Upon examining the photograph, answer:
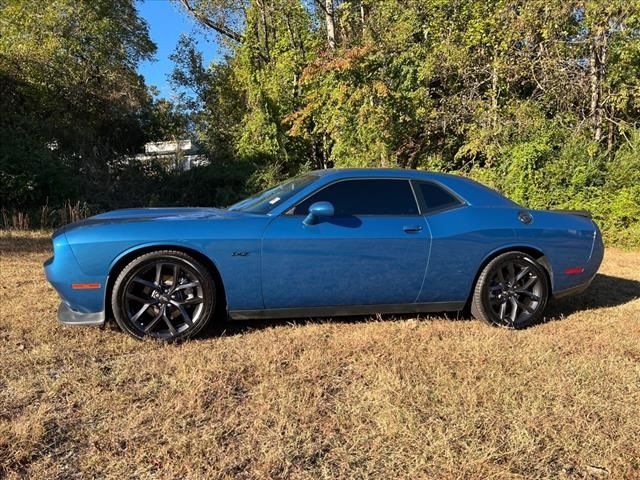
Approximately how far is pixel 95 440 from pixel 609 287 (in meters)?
5.92

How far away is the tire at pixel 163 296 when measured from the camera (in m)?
3.92

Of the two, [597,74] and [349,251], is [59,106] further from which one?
[349,251]

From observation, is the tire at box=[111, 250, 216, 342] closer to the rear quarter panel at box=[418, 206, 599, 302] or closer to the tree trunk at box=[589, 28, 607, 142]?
the rear quarter panel at box=[418, 206, 599, 302]

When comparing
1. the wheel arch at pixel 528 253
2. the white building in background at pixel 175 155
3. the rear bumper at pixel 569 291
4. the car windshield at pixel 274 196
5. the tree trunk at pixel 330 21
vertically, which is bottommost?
the rear bumper at pixel 569 291

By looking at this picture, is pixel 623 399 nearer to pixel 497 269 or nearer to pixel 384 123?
pixel 497 269

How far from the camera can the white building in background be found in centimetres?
1552

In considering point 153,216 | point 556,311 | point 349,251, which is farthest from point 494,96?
point 153,216

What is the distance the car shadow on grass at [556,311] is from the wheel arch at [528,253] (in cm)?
38

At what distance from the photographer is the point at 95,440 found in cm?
266

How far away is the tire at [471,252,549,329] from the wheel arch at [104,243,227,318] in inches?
85.0

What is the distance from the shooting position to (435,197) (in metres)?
4.73

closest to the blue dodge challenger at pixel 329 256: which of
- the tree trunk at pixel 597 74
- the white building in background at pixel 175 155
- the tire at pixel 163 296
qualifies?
the tire at pixel 163 296

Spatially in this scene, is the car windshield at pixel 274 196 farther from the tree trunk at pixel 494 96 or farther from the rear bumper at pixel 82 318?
the tree trunk at pixel 494 96

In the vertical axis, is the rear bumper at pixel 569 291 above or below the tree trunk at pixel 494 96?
below
